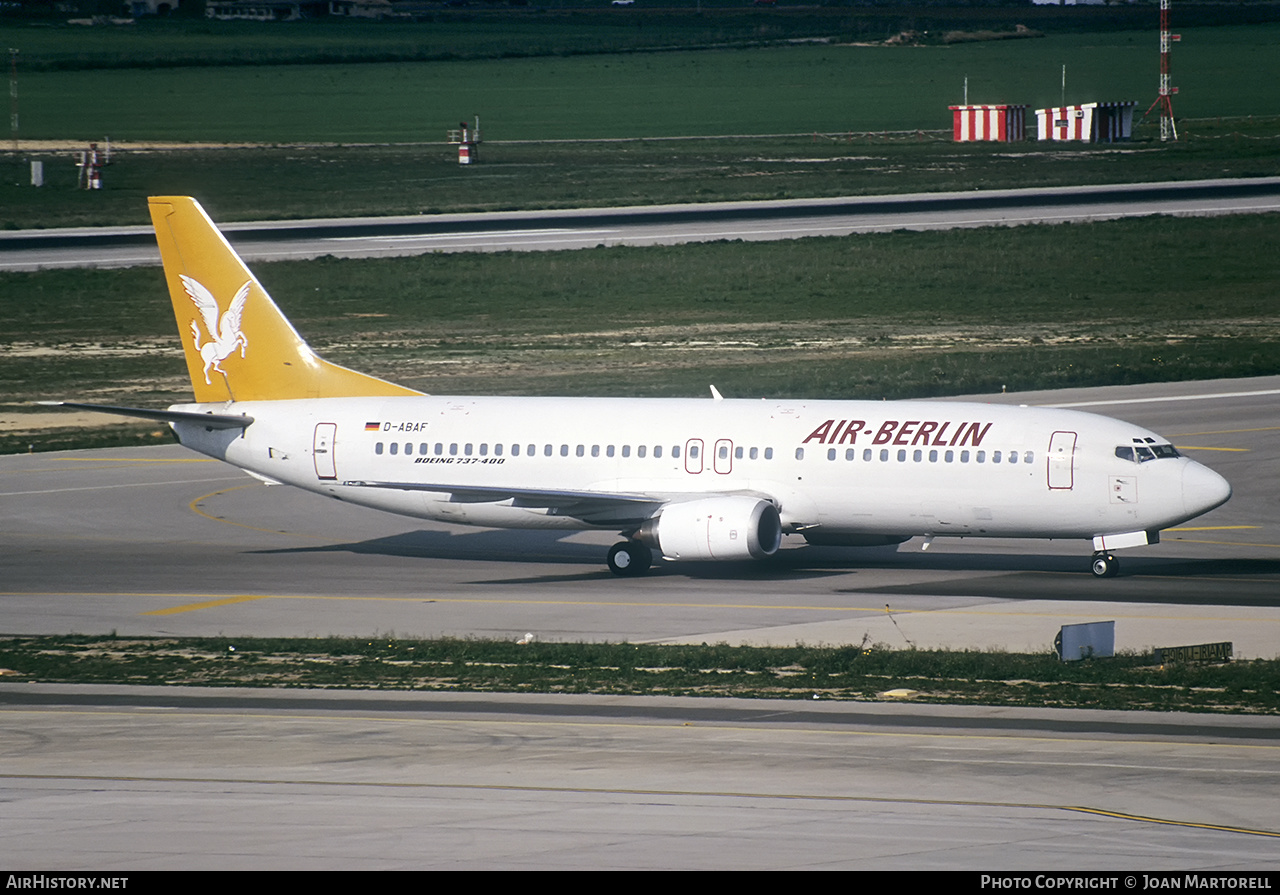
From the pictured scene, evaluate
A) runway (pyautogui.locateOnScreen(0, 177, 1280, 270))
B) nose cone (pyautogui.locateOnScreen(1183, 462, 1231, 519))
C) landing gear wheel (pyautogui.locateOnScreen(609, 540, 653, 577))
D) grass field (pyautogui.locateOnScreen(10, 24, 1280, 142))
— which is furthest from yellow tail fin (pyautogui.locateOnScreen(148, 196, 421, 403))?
grass field (pyautogui.locateOnScreen(10, 24, 1280, 142))

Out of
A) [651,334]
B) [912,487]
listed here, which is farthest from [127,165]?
[912,487]

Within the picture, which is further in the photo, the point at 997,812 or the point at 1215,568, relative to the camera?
the point at 1215,568

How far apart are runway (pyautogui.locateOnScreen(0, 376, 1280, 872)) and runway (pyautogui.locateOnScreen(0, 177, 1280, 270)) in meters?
52.6

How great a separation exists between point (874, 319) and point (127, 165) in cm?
7043

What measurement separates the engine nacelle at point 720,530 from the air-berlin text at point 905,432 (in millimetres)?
2286

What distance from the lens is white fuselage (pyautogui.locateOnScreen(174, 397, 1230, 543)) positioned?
40.1m

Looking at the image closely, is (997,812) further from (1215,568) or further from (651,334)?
(651,334)

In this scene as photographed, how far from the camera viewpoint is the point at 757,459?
4203 centimetres

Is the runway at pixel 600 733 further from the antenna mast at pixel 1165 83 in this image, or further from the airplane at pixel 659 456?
the antenna mast at pixel 1165 83

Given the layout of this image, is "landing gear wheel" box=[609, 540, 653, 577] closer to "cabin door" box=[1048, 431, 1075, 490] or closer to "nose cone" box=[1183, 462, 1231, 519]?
"cabin door" box=[1048, 431, 1075, 490]

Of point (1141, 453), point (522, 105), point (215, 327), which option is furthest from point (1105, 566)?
point (522, 105)

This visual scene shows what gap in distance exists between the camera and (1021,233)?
3986 inches

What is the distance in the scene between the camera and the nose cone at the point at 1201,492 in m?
39.5

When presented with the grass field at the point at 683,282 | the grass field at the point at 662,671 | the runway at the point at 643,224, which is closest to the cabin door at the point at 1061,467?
the grass field at the point at 662,671
